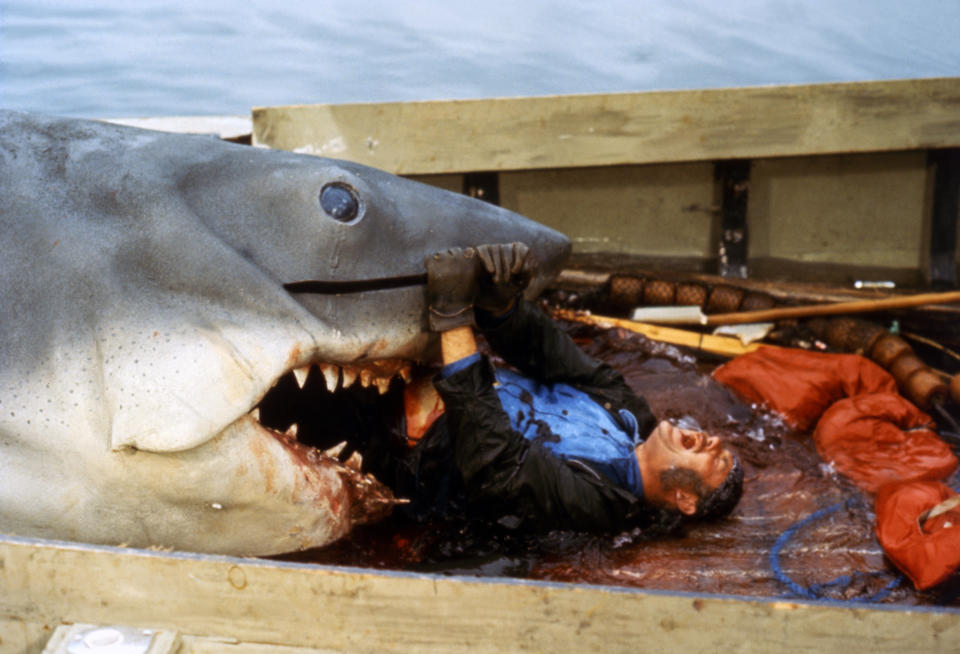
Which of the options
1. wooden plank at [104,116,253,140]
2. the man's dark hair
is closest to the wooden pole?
the man's dark hair

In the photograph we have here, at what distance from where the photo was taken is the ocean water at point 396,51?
15641mm

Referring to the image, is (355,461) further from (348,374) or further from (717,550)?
(717,550)

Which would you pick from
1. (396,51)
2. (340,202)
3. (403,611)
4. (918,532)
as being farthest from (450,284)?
(396,51)

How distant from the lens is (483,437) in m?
2.47

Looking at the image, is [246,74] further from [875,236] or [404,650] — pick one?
[404,650]

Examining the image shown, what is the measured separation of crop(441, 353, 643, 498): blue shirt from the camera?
2816mm

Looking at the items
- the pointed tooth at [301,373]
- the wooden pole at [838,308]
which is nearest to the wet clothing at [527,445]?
the pointed tooth at [301,373]

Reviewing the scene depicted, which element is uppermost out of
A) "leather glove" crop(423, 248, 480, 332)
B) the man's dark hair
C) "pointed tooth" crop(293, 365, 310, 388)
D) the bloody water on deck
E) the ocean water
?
the ocean water

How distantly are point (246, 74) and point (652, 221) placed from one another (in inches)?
554

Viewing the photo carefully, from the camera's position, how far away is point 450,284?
2172 mm

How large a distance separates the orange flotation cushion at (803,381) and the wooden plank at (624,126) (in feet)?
3.63

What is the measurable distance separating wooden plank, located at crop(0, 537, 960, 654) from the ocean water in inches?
544

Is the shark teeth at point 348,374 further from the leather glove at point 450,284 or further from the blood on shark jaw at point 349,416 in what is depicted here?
the leather glove at point 450,284

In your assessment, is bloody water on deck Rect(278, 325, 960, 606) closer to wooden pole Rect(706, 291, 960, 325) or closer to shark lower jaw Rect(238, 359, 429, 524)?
shark lower jaw Rect(238, 359, 429, 524)
